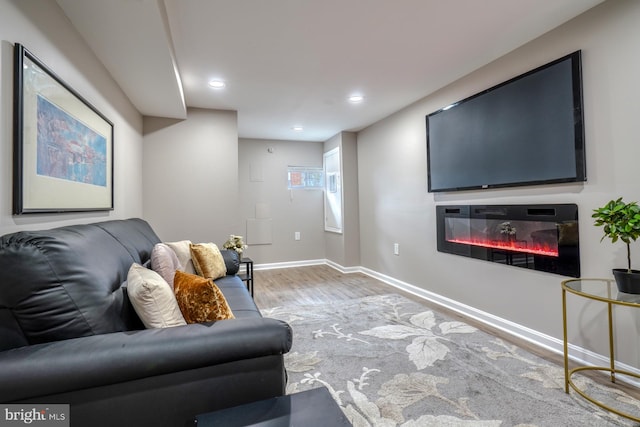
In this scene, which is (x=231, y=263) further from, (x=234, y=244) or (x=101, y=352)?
(x=101, y=352)

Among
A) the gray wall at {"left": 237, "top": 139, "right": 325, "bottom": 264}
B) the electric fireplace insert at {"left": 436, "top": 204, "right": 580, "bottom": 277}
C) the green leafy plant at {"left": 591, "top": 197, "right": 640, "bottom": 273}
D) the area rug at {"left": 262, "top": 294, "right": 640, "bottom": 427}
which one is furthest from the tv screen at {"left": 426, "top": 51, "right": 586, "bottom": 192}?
the gray wall at {"left": 237, "top": 139, "right": 325, "bottom": 264}

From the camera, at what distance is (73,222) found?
5.90 feet

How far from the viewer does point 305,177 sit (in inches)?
223


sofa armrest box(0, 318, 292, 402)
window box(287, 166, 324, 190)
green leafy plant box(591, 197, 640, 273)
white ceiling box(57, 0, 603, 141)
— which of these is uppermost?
white ceiling box(57, 0, 603, 141)

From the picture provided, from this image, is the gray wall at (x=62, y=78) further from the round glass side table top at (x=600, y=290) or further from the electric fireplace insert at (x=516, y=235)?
the electric fireplace insert at (x=516, y=235)

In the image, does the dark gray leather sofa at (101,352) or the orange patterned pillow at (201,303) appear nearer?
the dark gray leather sofa at (101,352)

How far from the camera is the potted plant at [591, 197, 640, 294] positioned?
1.56m

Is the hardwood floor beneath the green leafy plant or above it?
beneath

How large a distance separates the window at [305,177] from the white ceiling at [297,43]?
2.24 m

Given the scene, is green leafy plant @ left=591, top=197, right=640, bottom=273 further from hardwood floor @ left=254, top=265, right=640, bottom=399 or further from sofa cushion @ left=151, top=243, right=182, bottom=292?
sofa cushion @ left=151, top=243, right=182, bottom=292

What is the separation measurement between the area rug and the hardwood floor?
152 millimetres

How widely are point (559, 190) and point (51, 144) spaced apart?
10.3ft

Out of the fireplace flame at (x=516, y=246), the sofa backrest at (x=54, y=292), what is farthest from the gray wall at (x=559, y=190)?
the sofa backrest at (x=54, y=292)

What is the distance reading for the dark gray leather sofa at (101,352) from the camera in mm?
925
